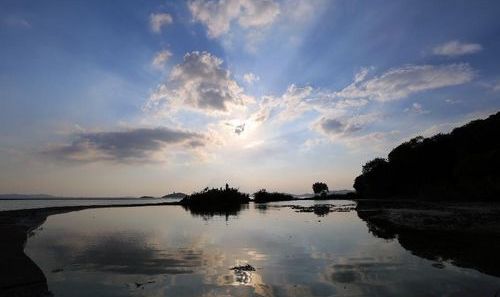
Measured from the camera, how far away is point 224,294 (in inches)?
446

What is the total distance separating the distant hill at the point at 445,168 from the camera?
63.7 m

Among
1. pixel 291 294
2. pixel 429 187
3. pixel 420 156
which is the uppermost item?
pixel 420 156

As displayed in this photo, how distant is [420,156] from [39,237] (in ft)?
317

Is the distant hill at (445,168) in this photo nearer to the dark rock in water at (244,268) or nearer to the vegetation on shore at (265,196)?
the vegetation on shore at (265,196)

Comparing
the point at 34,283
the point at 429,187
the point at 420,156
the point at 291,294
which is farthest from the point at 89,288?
the point at 420,156

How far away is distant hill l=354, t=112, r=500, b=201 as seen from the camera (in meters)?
63.7

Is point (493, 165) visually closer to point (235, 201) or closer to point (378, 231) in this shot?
point (378, 231)

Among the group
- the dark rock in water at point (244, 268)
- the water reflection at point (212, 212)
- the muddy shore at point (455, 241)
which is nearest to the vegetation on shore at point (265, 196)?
the water reflection at point (212, 212)

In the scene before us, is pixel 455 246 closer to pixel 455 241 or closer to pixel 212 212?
pixel 455 241

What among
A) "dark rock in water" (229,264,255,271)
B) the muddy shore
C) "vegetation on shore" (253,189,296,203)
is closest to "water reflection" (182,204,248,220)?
the muddy shore

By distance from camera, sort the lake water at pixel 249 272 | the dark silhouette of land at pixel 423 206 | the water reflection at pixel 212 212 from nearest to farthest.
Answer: the lake water at pixel 249 272 → the dark silhouette of land at pixel 423 206 → the water reflection at pixel 212 212

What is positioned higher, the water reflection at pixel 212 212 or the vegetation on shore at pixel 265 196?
the vegetation on shore at pixel 265 196

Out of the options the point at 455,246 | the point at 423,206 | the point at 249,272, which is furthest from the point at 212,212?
the point at 249,272

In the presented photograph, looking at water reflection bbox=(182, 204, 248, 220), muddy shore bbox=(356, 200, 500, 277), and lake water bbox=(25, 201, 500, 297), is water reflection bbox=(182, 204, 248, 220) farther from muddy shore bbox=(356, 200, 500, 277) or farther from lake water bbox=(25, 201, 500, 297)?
lake water bbox=(25, 201, 500, 297)
